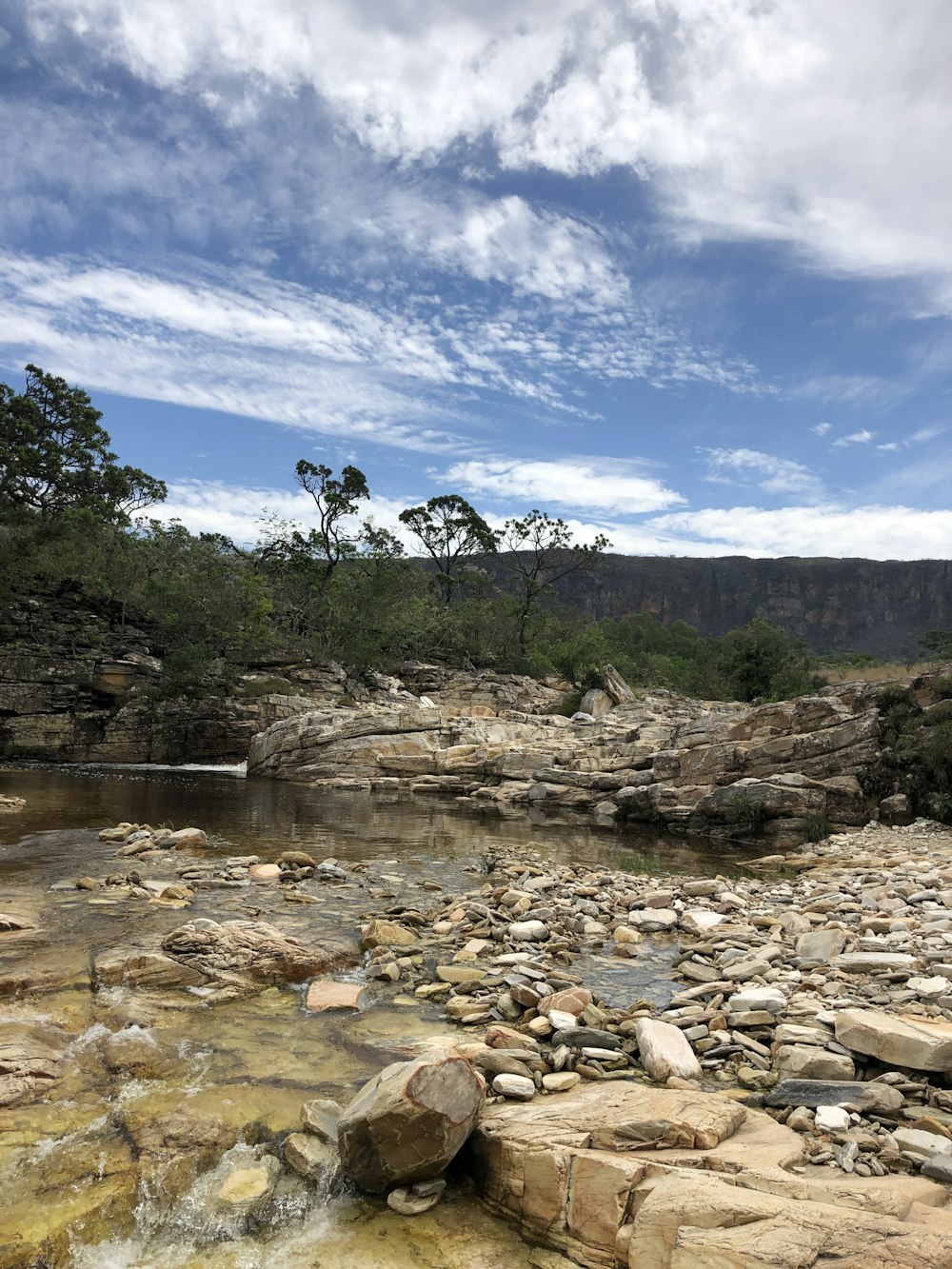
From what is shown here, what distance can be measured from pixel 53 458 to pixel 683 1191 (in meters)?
45.4

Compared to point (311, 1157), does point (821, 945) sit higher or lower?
higher

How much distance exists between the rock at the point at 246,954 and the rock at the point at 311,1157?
223 centimetres

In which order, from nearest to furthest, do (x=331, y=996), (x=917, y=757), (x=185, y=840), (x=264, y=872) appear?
(x=331, y=996) → (x=264, y=872) → (x=185, y=840) → (x=917, y=757)

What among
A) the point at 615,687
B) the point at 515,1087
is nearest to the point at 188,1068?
the point at 515,1087

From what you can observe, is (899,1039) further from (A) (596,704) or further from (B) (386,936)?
(A) (596,704)

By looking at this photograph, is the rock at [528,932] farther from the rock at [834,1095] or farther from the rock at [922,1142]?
the rock at [922,1142]

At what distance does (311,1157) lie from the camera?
10.7 ft

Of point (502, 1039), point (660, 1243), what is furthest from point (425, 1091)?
point (502, 1039)

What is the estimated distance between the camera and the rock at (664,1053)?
409 centimetres

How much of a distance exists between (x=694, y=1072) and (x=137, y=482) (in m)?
51.2

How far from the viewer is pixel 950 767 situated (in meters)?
15.1

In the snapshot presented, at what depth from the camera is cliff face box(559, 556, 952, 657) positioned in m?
128

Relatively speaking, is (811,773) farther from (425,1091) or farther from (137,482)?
(137,482)

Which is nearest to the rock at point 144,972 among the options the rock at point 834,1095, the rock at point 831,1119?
the rock at point 834,1095
